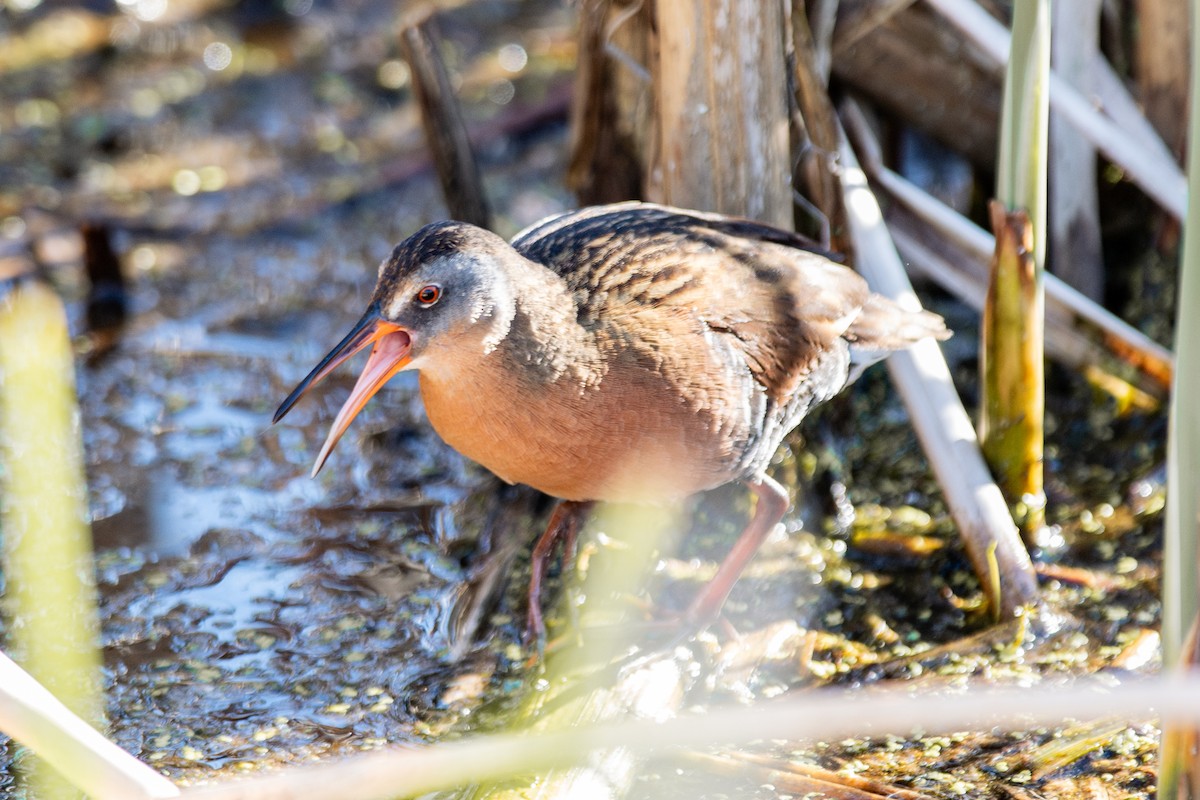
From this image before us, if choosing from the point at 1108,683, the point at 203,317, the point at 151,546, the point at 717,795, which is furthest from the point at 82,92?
the point at 1108,683

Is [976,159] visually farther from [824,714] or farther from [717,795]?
[824,714]

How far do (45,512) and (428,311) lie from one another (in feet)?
5.28

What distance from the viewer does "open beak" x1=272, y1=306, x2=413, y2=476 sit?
2.59 metres

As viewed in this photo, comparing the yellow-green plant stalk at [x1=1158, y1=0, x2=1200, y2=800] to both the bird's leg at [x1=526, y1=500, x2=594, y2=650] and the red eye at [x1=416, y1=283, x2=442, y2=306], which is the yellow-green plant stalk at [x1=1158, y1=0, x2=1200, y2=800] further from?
the bird's leg at [x1=526, y1=500, x2=594, y2=650]

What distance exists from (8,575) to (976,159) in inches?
122

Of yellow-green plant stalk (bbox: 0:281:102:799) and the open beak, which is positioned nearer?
the open beak

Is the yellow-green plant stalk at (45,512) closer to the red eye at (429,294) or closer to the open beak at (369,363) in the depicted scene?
the open beak at (369,363)

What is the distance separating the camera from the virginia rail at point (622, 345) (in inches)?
105

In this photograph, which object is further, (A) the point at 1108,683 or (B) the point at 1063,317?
(B) the point at 1063,317

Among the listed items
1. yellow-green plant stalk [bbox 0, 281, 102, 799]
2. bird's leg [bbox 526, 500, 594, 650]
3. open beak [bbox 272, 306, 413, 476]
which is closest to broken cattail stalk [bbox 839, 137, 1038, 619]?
bird's leg [bbox 526, 500, 594, 650]

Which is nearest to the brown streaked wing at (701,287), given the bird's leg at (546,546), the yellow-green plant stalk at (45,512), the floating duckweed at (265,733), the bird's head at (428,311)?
the bird's head at (428,311)

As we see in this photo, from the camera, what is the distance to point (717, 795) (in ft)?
8.82

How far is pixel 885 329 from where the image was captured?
315cm

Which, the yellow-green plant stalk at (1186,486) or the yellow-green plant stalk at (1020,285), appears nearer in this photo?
the yellow-green plant stalk at (1186,486)
